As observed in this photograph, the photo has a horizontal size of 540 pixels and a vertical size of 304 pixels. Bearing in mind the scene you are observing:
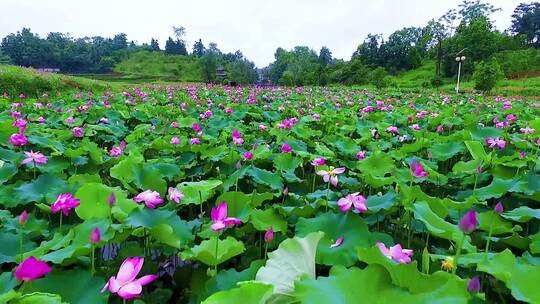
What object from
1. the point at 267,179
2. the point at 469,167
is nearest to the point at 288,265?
the point at 267,179

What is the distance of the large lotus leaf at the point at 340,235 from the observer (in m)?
1.12

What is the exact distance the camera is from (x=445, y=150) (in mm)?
2662

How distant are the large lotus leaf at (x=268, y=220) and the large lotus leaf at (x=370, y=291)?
0.60 meters

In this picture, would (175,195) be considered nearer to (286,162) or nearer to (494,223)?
(286,162)

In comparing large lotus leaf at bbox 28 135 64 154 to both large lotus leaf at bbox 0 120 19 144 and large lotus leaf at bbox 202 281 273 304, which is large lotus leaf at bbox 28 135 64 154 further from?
large lotus leaf at bbox 202 281 273 304

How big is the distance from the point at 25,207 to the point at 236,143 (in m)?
1.30

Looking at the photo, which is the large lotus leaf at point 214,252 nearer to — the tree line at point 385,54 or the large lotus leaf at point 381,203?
the large lotus leaf at point 381,203

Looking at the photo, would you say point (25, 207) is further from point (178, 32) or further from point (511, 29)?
point (178, 32)

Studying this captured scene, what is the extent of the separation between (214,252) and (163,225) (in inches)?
7.0

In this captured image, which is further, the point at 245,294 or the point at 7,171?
the point at 7,171

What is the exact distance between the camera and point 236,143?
265cm

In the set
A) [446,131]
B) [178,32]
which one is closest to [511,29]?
[178,32]

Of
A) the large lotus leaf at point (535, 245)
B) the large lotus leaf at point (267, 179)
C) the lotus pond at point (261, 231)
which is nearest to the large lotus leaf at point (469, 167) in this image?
the lotus pond at point (261, 231)

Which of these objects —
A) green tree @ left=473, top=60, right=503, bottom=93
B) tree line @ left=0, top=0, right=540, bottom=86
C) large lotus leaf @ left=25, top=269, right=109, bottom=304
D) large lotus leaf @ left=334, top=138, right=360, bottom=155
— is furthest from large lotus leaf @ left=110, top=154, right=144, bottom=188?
tree line @ left=0, top=0, right=540, bottom=86
